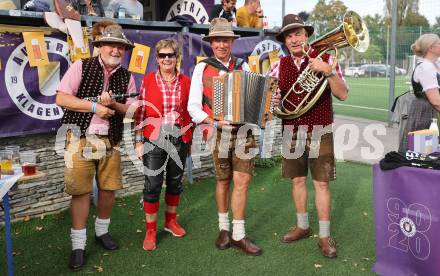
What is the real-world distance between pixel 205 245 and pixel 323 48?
7.08 feet

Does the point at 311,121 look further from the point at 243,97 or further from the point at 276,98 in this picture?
the point at 243,97

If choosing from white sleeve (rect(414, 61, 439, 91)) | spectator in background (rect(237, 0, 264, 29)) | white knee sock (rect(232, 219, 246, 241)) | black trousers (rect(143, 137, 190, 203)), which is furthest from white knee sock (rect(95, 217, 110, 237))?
spectator in background (rect(237, 0, 264, 29))

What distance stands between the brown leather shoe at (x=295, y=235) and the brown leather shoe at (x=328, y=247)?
0.31 m

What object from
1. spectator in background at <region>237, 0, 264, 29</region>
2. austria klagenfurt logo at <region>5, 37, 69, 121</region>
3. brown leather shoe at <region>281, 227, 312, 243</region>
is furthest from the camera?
spectator in background at <region>237, 0, 264, 29</region>

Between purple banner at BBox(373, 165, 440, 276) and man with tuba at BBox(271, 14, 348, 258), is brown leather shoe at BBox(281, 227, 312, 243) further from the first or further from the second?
purple banner at BBox(373, 165, 440, 276)

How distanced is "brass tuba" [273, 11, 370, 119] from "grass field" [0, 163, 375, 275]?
52.3 inches

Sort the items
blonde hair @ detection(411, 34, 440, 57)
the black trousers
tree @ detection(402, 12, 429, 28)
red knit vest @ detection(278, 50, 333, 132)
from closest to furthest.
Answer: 1. red knit vest @ detection(278, 50, 333, 132)
2. the black trousers
3. blonde hair @ detection(411, 34, 440, 57)
4. tree @ detection(402, 12, 429, 28)

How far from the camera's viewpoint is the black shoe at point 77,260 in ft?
12.5

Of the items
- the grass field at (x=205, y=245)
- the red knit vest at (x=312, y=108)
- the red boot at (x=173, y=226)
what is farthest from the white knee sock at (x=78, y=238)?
the red knit vest at (x=312, y=108)

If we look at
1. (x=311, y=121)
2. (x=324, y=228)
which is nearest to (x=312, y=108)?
(x=311, y=121)

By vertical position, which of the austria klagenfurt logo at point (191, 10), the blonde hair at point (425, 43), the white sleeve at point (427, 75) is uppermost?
the austria klagenfurt logo at point (191, 10)

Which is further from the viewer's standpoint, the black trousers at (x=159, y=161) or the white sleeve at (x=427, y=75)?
the white sleeve at (x=427, y=75)

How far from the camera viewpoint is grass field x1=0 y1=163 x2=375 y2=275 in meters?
3.82

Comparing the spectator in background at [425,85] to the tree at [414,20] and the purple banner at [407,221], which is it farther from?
the tree at [414,20]
